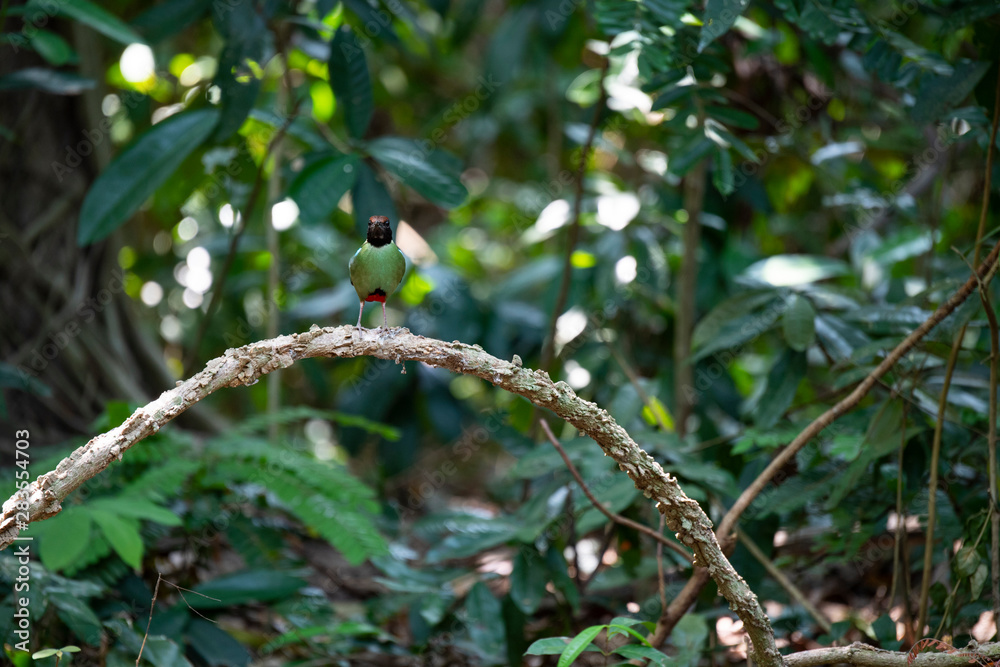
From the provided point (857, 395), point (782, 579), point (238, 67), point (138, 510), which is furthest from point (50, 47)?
point (782, 579)

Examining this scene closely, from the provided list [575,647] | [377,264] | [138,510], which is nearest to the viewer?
[575,647]

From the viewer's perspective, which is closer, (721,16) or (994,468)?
(994,468)

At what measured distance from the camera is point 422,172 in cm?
250

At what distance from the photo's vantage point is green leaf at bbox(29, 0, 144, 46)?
240 centimetres

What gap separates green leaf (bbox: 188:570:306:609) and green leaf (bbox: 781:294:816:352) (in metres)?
1.73

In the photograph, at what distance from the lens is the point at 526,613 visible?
7.79 feet

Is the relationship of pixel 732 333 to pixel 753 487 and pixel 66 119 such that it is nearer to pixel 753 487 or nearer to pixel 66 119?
pixel 753 487

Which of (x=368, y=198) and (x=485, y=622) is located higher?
(x=368, y=198)

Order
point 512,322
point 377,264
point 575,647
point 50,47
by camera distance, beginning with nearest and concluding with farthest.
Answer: point 575,647 < point 377,264 < point 50,47 < point 512,322

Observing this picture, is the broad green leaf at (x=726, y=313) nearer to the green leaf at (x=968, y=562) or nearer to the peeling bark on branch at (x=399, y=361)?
the green leaf at (x=968, y=562)

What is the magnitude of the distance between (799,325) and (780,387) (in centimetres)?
22

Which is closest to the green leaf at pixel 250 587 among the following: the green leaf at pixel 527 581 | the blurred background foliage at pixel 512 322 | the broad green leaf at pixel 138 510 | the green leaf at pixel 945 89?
the blurred background foliage at pixel 512 322

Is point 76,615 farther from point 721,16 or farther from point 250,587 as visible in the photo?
point 721,16

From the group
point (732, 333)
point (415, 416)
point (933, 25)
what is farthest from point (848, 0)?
point (415, 416)
